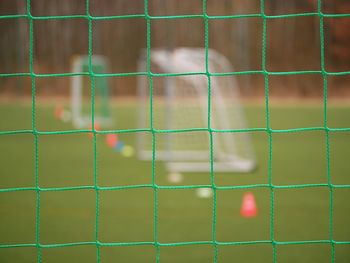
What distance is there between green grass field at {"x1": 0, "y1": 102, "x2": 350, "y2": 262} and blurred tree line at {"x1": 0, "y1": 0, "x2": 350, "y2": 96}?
4.82m

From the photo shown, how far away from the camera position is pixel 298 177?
414cm

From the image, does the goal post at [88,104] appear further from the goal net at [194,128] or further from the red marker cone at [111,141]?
the red marker cone at [111,141]

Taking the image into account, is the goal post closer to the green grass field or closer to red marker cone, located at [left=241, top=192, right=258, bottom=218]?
the green grass field

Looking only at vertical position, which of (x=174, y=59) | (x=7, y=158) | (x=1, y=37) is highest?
(x=1, y=37)

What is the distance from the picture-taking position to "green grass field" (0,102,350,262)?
2.58 m

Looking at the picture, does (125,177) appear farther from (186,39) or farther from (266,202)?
(186,39)

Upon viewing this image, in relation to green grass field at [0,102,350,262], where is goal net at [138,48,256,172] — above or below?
above

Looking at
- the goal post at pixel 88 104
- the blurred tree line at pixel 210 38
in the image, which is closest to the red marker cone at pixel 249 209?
the goal post at pixel 88 104

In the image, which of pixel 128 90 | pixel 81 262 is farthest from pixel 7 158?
pixel 128 90

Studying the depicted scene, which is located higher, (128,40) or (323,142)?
(128,40)

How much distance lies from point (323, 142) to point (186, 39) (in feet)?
16.3

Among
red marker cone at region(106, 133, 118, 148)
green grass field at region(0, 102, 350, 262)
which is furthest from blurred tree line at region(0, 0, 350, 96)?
green grass field at region(0, 102, 350, 262)

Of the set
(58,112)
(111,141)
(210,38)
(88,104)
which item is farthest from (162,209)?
(210,38)

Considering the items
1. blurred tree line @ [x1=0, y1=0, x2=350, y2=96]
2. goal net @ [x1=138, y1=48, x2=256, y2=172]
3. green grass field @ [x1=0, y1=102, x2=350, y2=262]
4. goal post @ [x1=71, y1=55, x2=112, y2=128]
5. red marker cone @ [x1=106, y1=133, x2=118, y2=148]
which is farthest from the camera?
blurred tree line @ [x1=0, y1=0, x2=350, y2=96]
